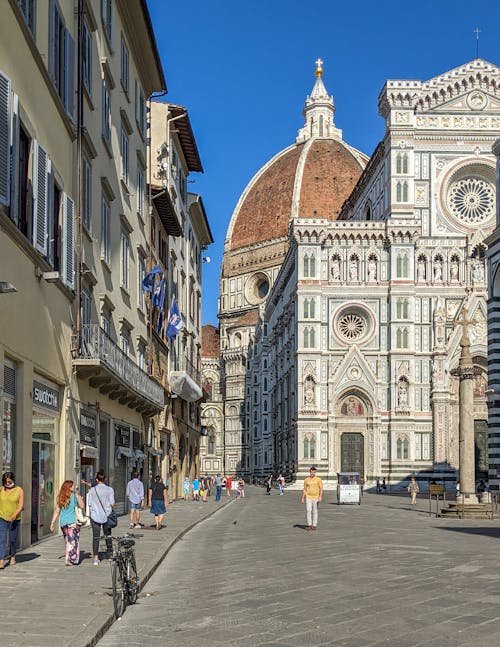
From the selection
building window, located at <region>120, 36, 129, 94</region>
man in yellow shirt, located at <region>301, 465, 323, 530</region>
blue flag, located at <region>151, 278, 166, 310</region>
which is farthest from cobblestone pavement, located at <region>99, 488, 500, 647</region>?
building window, located at <region>120, 36, 129, 94</region>

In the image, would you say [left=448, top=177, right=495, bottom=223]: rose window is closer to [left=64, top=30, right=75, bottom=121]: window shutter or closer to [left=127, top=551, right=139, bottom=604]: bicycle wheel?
[left=64, top=30, right=75, bottom=121]: window shutter

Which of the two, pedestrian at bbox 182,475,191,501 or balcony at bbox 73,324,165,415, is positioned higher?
balcony at bbox 73,324,165,415

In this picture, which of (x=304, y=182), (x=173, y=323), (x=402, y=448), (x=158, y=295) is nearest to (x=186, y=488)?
(x=173, y=323)

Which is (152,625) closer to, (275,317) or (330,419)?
(330,419)

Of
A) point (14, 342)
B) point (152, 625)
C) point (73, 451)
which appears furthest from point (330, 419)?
point (152, 625)

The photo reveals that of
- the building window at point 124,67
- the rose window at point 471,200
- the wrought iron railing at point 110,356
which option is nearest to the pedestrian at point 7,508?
the wrought iron railing at point 110,356

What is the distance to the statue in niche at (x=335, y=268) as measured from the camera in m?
71.0

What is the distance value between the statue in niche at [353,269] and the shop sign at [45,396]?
170 ft

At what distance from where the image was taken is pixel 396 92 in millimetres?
70938

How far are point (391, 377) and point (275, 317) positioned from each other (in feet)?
95.8

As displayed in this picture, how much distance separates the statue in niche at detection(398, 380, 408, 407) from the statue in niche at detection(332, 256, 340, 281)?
8.47m

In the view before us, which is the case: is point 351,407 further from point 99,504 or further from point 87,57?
point 99,504

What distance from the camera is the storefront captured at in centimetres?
1839

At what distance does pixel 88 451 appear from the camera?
917 inches
